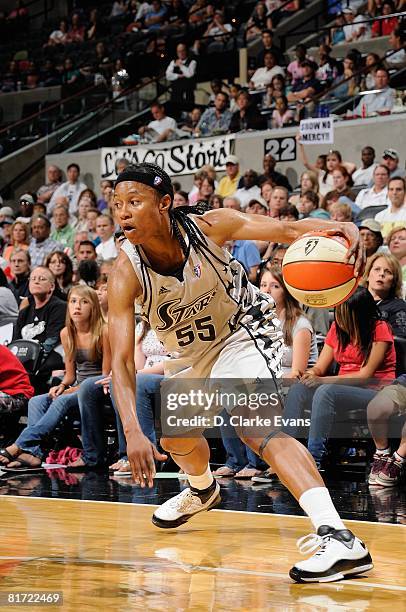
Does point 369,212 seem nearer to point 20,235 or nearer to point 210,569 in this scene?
point 20,235

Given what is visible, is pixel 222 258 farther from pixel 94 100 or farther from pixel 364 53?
pixel 94 100

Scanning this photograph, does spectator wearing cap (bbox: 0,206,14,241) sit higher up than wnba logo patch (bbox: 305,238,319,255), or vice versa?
wnba logo patch (bbox: 305,238,319,255)

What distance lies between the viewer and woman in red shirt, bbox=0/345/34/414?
26.2 feet

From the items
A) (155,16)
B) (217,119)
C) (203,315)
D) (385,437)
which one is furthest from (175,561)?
(155,16)

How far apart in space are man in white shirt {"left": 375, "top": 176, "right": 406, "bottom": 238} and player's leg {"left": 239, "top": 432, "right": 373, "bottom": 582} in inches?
220

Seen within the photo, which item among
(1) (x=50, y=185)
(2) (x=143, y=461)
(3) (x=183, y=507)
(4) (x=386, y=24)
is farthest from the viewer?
(1) (x=50, y=185)

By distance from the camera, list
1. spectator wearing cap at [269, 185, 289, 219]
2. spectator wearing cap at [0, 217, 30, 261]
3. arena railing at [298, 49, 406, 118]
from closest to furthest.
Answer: spectator wearing cap at [269, 185, 289, 219], spectator wearing cap at [0, 217, 30, 261], arena railing at [298, 49, 406, 118]

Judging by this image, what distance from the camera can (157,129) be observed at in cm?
1542

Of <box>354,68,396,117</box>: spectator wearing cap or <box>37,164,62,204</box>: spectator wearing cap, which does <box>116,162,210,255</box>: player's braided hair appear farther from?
<box>37,164,62,204</box>: spectator wearing cap

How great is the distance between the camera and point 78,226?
42.5 ft

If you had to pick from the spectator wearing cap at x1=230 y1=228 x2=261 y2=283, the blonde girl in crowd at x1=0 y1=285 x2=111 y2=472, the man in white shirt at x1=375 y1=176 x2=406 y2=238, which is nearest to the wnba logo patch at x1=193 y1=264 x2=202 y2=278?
the blonde girl in crowd at x1=0 y1=285 x2=111 y2=472

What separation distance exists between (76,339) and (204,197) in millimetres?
3789

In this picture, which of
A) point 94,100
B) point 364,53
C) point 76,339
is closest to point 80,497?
point 76,339

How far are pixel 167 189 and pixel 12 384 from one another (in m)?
4.11
